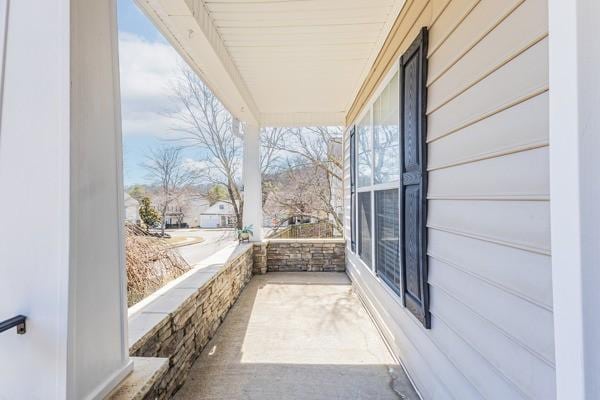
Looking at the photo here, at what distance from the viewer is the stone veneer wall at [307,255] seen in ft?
19.9

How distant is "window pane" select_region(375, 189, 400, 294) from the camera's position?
277cm

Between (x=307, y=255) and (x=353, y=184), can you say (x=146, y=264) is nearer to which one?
(x=353, y=184)

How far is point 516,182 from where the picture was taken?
1.24 metres

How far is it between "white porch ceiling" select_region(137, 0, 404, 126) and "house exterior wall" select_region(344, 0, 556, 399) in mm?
799

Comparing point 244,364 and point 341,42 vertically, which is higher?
point 341,42

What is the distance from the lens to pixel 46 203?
1076mm

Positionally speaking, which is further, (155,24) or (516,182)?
(155,24)

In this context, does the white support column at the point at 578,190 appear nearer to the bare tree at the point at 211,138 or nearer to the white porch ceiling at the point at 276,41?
the white porch ceiling at the point at 276,41

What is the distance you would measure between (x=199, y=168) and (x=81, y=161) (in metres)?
7.59

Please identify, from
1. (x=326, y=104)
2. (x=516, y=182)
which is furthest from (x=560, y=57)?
(x=326, y=104)

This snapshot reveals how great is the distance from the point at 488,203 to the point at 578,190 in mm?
788

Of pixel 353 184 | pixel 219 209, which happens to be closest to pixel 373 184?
pixel 353 184

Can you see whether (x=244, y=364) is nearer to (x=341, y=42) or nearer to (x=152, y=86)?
(x=341, y=42)

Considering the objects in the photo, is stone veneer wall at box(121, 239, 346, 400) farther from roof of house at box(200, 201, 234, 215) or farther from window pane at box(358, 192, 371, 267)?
roof of house at box(200, 201, 234, 215)
